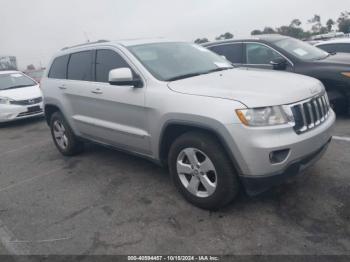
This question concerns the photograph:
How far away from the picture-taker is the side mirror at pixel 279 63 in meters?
6.26

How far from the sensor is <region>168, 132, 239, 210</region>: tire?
317 centimetres

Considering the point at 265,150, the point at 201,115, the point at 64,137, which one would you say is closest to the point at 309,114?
the point at 265,150

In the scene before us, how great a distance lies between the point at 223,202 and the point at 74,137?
3.00 m

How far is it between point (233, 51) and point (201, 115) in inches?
167

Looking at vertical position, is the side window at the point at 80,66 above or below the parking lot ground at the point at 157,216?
above

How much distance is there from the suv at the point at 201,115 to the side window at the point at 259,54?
2.26 m

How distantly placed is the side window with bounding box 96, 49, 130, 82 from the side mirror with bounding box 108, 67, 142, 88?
17.1 inches

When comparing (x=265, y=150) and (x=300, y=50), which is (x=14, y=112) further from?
(x=265, y=150)

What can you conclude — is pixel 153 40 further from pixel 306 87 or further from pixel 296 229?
pixel 296 229

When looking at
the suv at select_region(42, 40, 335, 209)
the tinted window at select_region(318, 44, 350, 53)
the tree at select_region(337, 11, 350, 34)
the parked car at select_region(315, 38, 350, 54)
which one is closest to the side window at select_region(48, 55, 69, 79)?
the suv at select_region(42, 40, 335, 209)

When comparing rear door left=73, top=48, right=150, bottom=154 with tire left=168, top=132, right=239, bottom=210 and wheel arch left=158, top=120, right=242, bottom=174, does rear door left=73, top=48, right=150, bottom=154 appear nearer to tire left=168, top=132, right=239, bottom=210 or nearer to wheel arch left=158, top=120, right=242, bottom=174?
wheel arch left=158, top=120, right=242, bottom=174

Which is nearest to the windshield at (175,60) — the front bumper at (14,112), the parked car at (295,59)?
the parked car at (295,59)

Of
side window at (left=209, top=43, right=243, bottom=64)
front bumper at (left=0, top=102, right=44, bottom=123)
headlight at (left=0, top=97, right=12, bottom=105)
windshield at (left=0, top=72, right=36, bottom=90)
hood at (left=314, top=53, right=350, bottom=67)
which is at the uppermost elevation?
side window at (left=209, top=43, right=243, bottom=64)

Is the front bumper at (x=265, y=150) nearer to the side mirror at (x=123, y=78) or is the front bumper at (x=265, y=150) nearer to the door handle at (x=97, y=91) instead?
the side mirror at (x=123, y=78)
